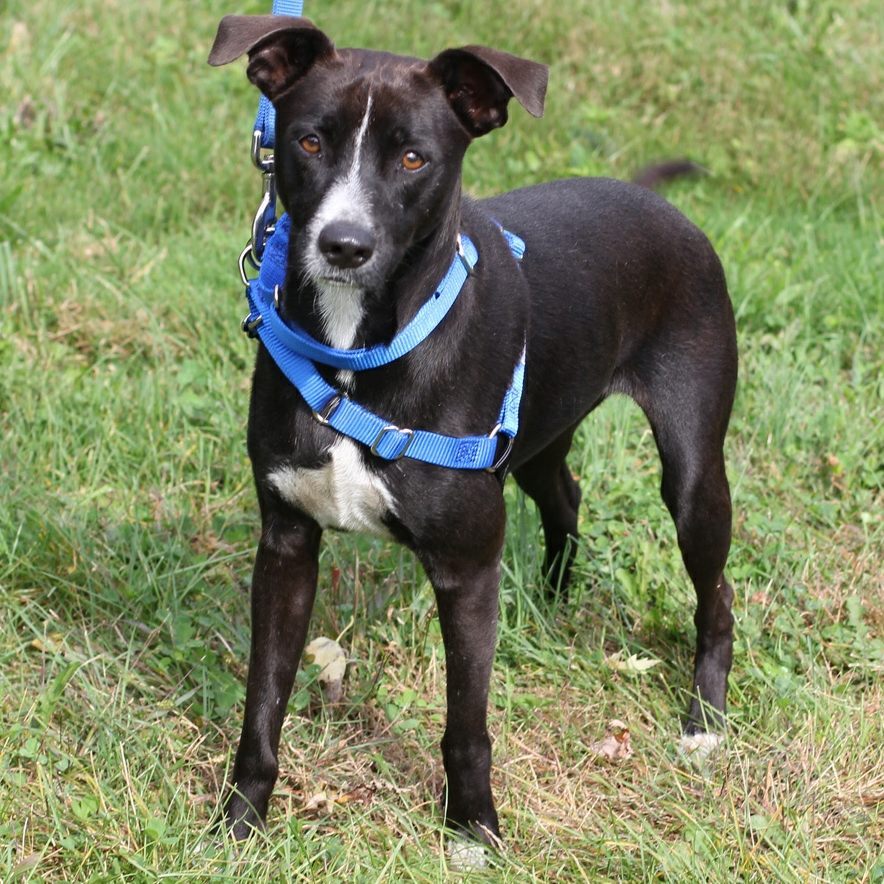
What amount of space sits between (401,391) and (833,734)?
1.48 m

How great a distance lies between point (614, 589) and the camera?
426 cm

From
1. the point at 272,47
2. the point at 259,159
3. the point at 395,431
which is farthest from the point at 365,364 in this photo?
the point at 272,47

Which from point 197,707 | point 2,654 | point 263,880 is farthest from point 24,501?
point 263,880

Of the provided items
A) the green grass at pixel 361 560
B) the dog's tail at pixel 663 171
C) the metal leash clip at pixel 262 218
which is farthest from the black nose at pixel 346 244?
the dog's tail at pixel 663 171

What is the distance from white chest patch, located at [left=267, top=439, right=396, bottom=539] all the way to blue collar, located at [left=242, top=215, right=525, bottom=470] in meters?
0.06

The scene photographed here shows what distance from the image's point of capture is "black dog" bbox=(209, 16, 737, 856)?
112 inches

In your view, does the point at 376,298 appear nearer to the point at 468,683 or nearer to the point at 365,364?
the point at 365,364

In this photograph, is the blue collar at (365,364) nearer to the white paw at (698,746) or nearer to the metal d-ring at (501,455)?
the metal d-ring at (501,455)

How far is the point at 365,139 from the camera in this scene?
2.80 meters

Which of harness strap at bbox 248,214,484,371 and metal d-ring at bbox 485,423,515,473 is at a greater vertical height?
harness strap at bbox 248,214,484,371

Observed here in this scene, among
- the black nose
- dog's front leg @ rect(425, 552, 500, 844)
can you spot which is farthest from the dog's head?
dog's front leg @ rect(425, 552, 500, 844)

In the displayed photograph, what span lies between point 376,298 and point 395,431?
0.29 m

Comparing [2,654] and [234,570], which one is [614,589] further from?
[2,654]

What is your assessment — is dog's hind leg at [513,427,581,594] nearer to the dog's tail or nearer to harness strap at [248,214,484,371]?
the dog's tail
